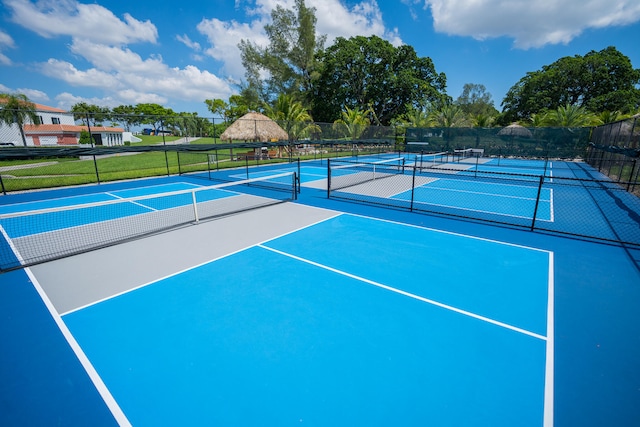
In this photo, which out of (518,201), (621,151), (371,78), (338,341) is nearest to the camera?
(338,341)

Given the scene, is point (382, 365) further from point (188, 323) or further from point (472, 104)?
point (472, 104)

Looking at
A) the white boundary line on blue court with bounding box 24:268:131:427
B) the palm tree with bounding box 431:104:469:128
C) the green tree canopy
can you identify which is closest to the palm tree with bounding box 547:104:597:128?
the palm tree with bounding box 431:104:469:128

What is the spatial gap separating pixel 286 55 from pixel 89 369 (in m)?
45.7

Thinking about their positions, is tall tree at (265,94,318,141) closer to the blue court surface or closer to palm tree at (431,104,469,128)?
palm tree at (431,104,469,128)

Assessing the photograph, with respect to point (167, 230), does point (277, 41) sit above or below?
above

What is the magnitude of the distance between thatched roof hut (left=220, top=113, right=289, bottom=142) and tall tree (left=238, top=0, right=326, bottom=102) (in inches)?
732

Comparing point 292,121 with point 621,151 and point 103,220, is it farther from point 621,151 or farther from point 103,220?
point 621,151

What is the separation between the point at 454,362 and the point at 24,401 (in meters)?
4.68

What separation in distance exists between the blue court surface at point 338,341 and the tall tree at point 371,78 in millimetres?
41727

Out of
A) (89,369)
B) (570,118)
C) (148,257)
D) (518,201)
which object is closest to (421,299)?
(89,369)

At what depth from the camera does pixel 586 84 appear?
A: 45781 mm

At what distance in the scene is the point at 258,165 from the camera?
2338 centimetres

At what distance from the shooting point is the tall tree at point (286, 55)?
40750mm

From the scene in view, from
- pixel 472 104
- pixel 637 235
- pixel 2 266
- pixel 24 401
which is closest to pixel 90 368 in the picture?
pixel 24 401
